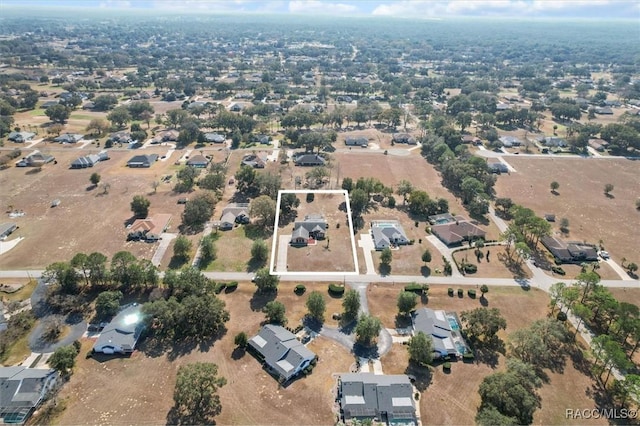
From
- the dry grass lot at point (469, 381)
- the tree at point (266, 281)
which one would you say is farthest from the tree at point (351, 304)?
the tree at point (266, 281)

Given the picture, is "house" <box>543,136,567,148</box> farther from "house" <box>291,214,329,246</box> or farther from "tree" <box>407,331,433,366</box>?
"tree" <box>407,331,433,366</box>

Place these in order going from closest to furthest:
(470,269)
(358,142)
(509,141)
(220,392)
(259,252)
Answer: (220,392) → (470,269) → (259,252) → (358,142) → (509,141)

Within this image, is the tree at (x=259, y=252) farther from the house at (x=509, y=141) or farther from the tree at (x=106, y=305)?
the house at (x=509, y=141)

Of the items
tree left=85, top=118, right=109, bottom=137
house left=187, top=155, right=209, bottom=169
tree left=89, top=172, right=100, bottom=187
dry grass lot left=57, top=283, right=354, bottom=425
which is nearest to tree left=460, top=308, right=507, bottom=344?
dry grass lot left=57, top=283, right=354, bottom=425

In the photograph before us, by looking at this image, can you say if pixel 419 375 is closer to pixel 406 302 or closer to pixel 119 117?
pixel 406 302

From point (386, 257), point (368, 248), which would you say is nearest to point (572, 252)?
point (386, 257)

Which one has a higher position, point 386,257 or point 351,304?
point 351,304
